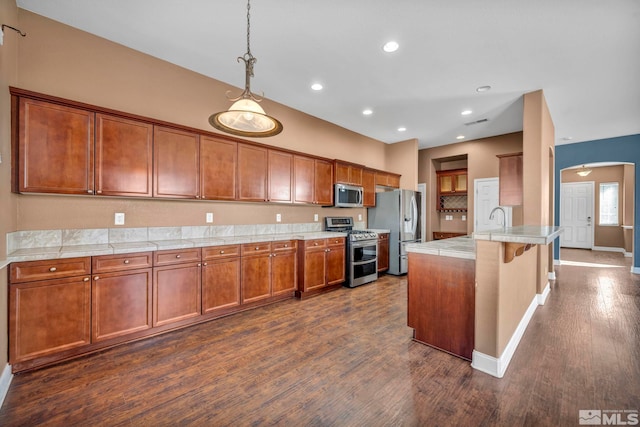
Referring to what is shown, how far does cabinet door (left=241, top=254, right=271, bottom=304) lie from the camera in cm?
339

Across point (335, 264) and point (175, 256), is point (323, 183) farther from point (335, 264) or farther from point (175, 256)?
point (175, 256)

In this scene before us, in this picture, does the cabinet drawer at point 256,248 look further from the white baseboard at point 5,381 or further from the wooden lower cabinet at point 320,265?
the white baseboard at point 5,381

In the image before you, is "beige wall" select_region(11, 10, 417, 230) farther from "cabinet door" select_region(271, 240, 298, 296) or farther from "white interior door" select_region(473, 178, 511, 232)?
"white interior door" select_region(473, 178, 511, 232)

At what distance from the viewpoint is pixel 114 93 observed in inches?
113

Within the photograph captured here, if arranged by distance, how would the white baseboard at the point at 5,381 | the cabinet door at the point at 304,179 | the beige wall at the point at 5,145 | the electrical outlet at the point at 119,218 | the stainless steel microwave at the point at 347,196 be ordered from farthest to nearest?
the stainless steel microwave at the point at 347,196
the cabinet door at the point at 304,179
the electrical outlet at the point at 119,218
the beige wall at the point at 5,145
the white baseboard at the point at 5,381

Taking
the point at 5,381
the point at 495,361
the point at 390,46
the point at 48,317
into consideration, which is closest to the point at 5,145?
the point at 48,317

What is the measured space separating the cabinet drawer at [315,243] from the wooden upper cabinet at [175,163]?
162 centimetres

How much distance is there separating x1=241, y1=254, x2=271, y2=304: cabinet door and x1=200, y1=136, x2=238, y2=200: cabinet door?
86 centimetres

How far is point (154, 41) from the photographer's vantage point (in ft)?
9.30

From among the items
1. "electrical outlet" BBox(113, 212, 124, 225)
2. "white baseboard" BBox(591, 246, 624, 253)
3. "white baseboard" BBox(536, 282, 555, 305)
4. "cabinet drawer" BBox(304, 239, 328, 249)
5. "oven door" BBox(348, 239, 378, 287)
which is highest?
"electrical outlet" BBox(113, 212, 124, 225)

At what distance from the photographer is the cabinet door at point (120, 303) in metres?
2.38

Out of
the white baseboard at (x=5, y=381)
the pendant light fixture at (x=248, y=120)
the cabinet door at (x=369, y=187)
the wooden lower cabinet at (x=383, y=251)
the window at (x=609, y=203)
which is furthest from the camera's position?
the window at (x=609, y=203)

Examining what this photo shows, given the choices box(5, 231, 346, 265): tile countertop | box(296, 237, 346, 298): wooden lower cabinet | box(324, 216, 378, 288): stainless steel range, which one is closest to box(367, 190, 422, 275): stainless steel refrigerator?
box(324, 216, 378, 288): stainless steel range

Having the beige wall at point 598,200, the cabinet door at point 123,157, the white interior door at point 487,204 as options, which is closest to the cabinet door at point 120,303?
the cabinet door at point 123,157
